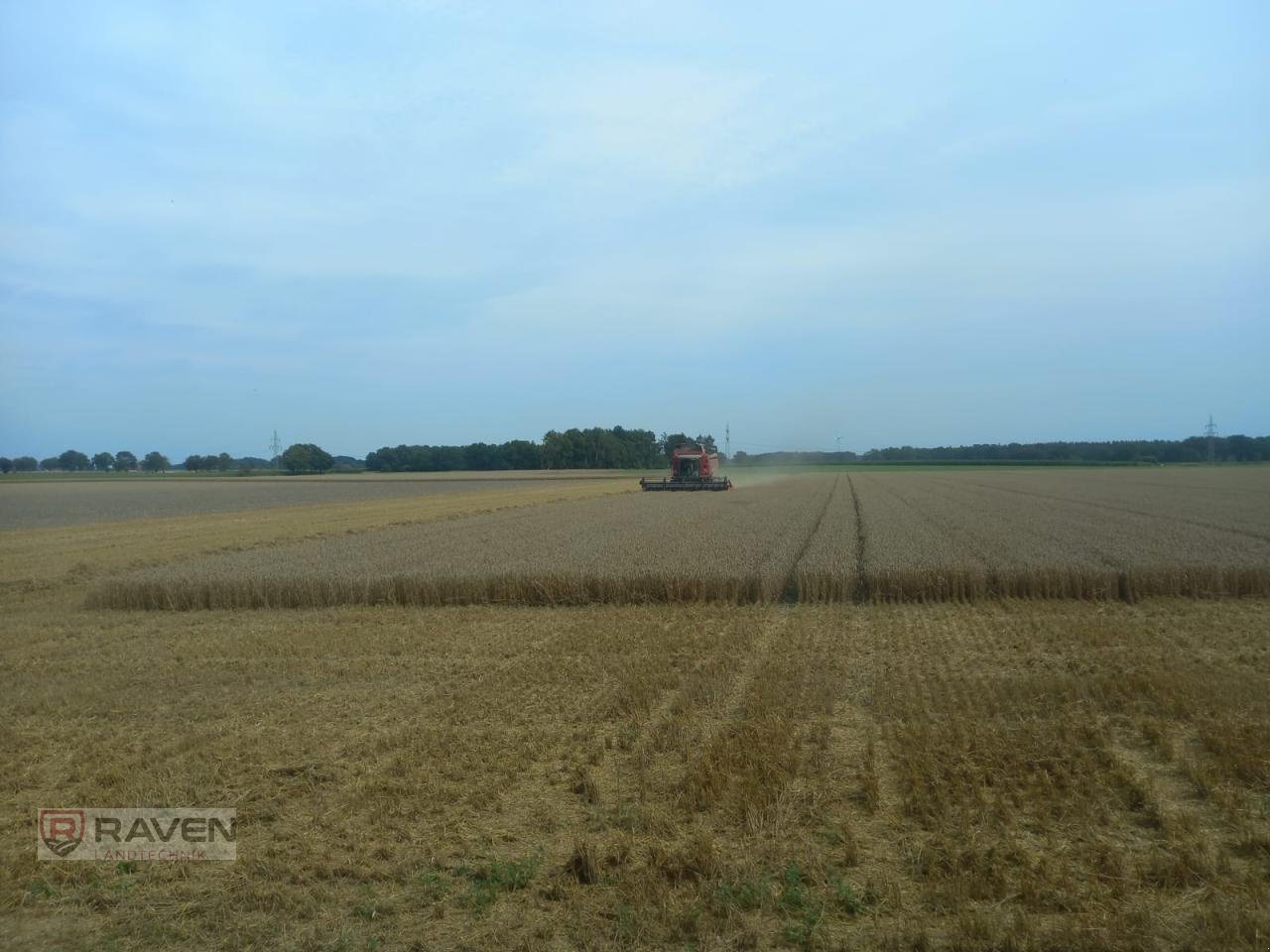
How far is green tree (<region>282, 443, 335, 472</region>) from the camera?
11625 cm

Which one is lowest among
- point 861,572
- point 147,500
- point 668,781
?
point 668,781

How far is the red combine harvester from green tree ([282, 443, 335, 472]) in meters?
74.3

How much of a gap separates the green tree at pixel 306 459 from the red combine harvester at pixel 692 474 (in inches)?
2925

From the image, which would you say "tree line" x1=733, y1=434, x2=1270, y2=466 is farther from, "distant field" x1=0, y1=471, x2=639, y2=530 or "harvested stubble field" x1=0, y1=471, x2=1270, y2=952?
"harvested stubble field" x1=0, y1=471, x2=1270, y2=952

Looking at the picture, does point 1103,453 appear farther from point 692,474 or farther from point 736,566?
point 736,566

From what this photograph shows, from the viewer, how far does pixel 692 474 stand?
54.6m

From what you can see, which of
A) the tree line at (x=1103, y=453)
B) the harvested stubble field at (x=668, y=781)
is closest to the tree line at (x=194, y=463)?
the tree line at (x=1103, y=453)

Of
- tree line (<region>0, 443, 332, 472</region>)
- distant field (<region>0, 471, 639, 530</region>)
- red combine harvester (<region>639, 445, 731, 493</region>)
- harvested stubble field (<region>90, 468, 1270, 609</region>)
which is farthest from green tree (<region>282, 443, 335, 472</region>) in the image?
harvested stubble field (<region>90, 468, 1270, 609</region>)

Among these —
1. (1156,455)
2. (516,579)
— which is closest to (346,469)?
(1156,455)

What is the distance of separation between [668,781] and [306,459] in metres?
117

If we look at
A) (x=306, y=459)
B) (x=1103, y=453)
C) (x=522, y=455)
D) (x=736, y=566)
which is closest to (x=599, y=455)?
(x=522, y=455)

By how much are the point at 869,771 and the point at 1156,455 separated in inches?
5241

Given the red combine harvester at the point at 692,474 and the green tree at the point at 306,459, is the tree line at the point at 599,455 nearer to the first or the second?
the green tree at the point at 306,459

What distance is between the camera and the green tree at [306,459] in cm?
11625
